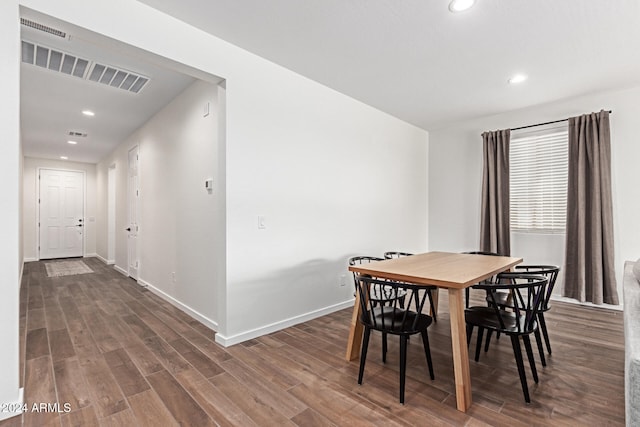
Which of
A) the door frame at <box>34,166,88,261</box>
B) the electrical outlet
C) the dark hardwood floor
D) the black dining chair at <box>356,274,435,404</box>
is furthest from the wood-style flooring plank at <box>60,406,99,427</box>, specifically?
the door frame at <box>34,166,88,261</box>

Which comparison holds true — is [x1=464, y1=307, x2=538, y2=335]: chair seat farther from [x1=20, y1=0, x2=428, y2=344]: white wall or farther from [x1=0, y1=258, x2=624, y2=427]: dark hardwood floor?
[x1=20, y1=0, x2=428, y2=344]: white wall

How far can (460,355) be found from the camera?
190 centimetres

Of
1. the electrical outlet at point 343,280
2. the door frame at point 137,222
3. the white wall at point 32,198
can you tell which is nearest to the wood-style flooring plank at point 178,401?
the electrical outlet at point 343,280

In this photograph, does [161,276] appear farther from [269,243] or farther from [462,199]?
[462,199]

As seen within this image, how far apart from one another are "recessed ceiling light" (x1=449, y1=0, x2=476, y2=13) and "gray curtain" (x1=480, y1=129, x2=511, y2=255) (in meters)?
2.94

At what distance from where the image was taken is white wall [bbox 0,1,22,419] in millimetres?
1753

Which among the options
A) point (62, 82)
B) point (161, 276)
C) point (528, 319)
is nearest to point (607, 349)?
point (528, 319)

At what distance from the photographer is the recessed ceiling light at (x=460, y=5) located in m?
2.21

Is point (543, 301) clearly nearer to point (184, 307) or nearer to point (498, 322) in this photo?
point (498, 322)

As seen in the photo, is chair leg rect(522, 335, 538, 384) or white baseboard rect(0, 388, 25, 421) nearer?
white baseboard rect(0, 388, 25, 421)

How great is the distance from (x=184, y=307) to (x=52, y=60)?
2.90m

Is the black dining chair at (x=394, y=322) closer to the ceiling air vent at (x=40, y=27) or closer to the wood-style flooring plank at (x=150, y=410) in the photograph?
the wood-style flooring plank at (x=150, y=410)

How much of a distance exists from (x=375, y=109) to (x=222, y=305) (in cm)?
334

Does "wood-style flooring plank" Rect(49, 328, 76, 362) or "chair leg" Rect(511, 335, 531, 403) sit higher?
"chair leg" Rect(511, 335, 531, 403)
